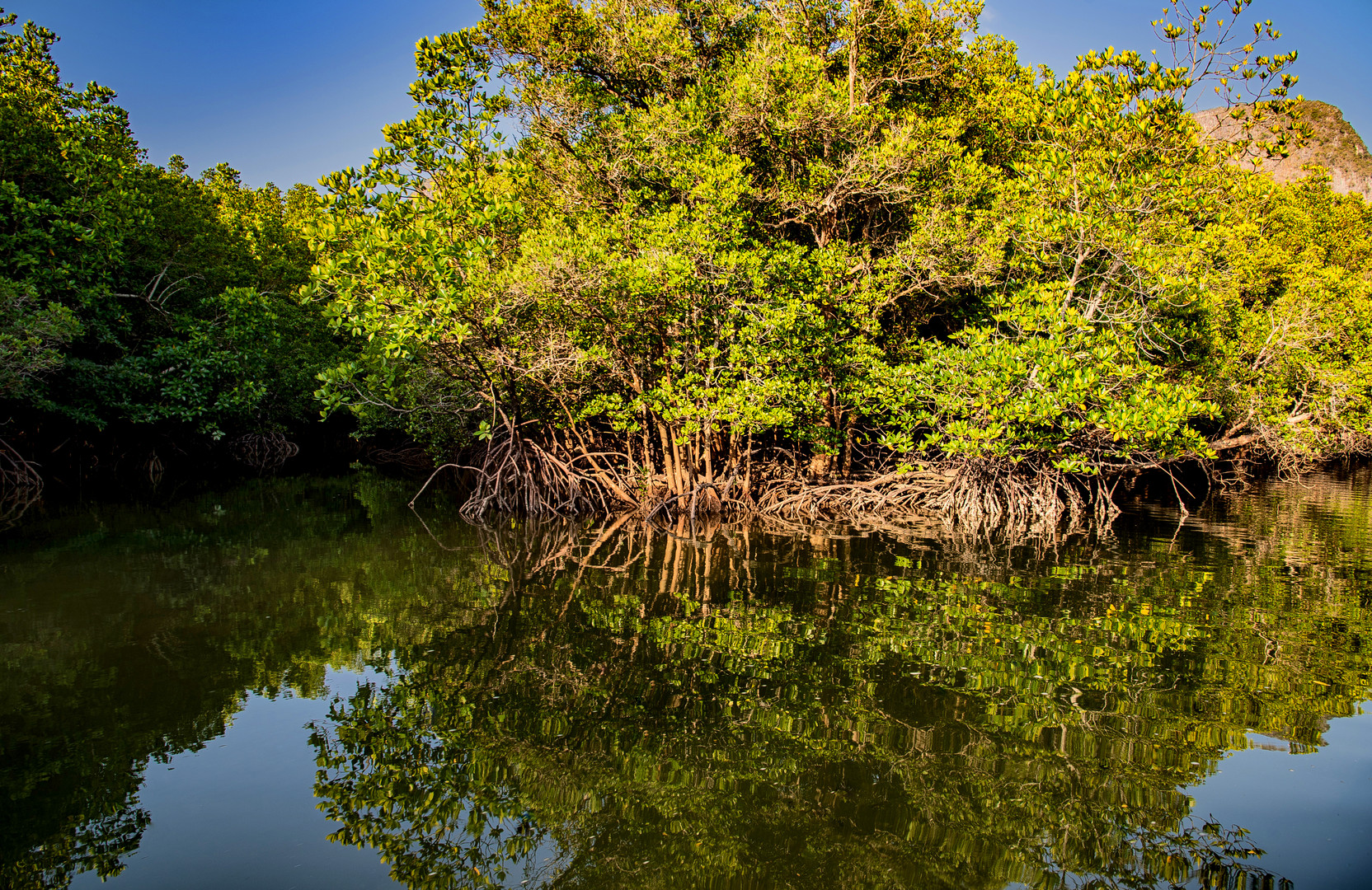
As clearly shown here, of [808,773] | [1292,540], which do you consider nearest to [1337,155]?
[1292,540]

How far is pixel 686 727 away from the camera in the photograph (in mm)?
4156

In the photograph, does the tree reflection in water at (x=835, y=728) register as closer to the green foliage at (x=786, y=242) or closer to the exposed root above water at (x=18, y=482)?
the green foliage at (x=786, y=242)

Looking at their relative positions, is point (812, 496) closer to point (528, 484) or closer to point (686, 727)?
point (528, 484)

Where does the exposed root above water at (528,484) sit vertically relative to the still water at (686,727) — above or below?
above

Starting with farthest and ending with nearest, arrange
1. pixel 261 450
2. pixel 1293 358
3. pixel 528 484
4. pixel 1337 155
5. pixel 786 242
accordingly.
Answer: pixel 1337 155 < pixel 261 450 < pixel 1293 358 < pixel 528 484 < pixel 786 242

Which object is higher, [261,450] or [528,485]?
[528,485]

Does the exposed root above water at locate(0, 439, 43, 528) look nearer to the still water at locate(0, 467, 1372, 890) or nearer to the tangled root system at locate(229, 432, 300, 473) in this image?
the still water at locate(0, 467, 1372, 890)

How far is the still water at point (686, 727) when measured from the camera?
313cm

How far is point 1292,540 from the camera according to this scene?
978 centimetres

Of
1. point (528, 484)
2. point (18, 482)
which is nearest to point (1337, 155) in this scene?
point (528, 484)

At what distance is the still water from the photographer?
10.3 feet

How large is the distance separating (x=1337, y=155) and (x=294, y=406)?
63.6 m

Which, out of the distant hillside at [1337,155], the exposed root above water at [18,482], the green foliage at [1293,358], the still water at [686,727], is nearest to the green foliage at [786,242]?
the green foliage at [1293,358]

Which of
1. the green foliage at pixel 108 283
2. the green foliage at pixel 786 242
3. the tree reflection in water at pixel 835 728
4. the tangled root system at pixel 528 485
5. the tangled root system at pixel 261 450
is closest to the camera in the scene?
the tree reflection in water at pixel 835 728
